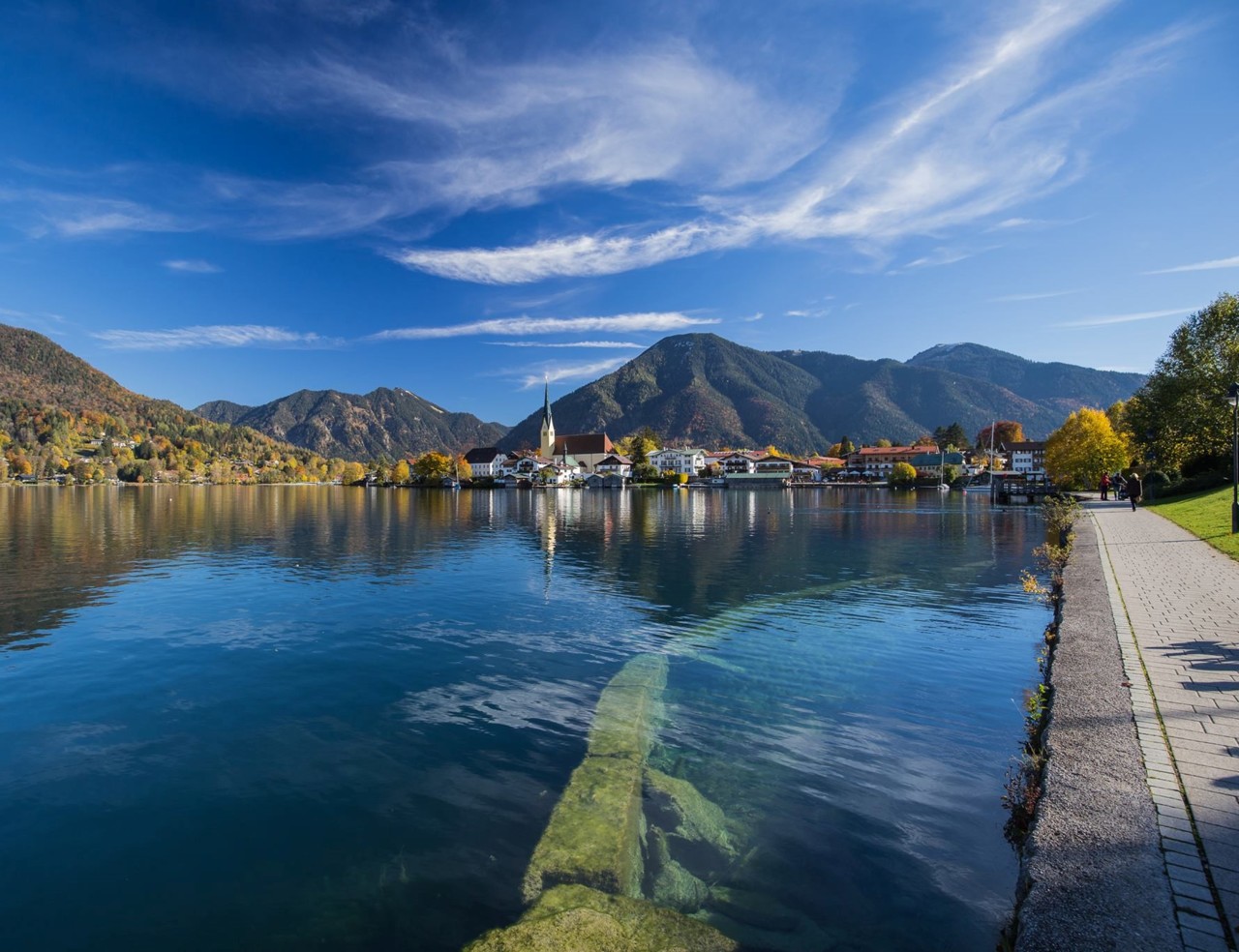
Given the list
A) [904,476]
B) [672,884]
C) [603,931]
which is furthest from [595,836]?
[904,476]

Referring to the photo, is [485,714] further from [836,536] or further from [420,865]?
[836,536]

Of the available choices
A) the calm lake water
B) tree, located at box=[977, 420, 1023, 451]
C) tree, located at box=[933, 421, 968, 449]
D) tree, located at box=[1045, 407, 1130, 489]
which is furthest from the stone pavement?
tree, located at box=[977, 420, 1023, 451]

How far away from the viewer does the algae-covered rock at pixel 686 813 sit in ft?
23.8

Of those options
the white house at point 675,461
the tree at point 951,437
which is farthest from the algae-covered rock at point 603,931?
the tree at point 951,437

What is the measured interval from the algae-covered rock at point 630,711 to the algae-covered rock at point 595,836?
0.70 metres

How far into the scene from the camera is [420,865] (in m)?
6.93

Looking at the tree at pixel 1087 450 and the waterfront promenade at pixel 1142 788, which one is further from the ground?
the tree at pixel 1087 450

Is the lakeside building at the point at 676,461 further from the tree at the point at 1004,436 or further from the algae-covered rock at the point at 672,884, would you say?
the algae-covered rock at the point at 672,884

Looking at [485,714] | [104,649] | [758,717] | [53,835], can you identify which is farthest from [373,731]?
[104,649]

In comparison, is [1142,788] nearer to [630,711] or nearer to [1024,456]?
[630,711]

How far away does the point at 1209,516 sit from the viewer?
2772 cm

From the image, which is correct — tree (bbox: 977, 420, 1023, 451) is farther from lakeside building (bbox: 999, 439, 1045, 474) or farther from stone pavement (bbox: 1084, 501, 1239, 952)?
stone pavement (bbox: 1084, 501, 1239, 952)

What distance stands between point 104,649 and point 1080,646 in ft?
70.1

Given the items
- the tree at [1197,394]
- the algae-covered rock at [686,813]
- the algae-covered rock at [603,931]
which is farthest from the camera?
the tree at [1197,394]
